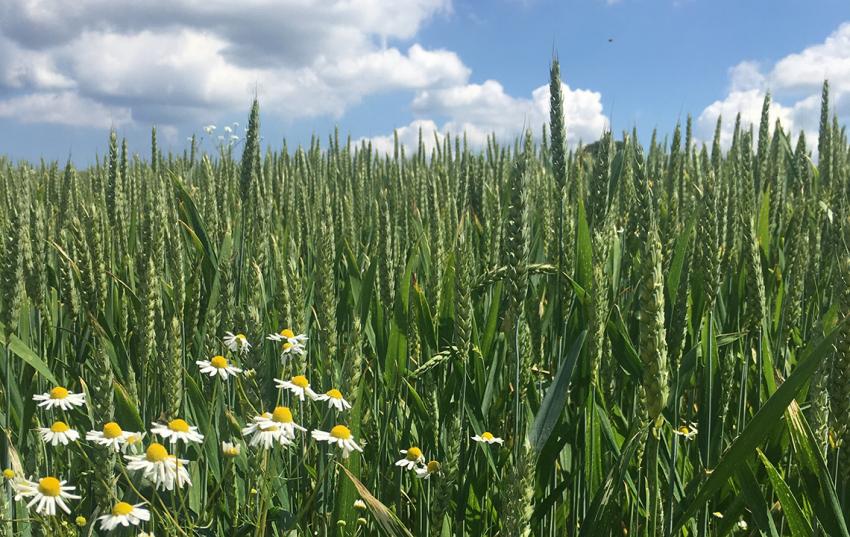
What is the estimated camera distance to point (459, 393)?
1.63 meters

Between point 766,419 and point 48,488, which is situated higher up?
point 766,419

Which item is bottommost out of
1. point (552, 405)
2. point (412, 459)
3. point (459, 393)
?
point (412, 459)

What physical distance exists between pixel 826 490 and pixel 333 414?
998 millimetres

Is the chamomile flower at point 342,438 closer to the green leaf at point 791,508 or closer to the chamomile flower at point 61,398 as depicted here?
the chamomile flower at point 61,398

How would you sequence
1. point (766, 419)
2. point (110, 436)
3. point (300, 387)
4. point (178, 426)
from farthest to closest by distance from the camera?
point (300, 387) → point (178, 426) → point (110, 436) → point (766, 419)

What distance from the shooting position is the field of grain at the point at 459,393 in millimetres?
1124

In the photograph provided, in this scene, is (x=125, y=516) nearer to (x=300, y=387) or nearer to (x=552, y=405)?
(x=300, y=387)

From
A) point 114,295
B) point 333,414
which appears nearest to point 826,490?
point 333,414

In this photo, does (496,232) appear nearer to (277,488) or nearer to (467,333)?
(467,333)

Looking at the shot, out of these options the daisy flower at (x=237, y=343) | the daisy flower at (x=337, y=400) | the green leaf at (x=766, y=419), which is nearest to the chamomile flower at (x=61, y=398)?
the daisy flower at (x=237, y=343)

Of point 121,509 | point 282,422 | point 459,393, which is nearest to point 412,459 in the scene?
point 459,393

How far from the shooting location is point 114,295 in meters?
2.19

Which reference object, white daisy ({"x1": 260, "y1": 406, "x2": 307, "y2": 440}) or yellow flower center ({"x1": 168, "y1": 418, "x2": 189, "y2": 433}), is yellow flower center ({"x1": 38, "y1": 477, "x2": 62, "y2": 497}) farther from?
white daisy ({"x1": 260, "y1": 406, "x2": 307, "y2": 440})

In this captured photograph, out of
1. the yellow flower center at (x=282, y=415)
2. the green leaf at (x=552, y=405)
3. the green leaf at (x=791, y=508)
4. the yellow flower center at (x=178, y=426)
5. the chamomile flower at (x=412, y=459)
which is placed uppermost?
the green leaf at (x=552, y=405)
